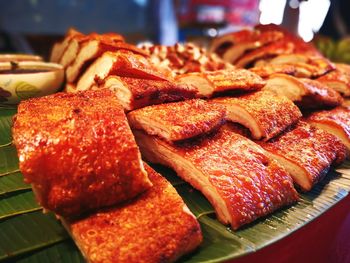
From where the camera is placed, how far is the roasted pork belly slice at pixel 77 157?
1.63 m

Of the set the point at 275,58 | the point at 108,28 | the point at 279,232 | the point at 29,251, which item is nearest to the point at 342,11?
the point at 108,28

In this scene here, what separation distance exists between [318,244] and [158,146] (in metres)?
1.31

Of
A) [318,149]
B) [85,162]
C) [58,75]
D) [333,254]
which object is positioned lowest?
[333,254]

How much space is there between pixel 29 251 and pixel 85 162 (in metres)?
0.55

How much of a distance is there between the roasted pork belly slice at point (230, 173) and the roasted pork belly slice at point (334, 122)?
41.8 inches

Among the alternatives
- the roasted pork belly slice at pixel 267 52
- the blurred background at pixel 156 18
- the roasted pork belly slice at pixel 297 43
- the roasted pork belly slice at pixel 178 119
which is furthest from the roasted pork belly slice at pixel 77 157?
the blurred background at pixel 156 18

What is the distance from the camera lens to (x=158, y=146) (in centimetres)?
230

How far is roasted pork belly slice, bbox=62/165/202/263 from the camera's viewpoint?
154 cm

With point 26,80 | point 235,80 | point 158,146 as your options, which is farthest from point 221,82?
point 26,80

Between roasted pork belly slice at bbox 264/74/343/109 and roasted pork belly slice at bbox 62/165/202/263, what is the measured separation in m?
1.90

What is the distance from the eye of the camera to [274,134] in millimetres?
2590

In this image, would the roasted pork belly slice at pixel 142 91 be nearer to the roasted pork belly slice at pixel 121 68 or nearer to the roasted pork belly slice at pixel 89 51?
the roasted pork belly slice at pixel 121 68

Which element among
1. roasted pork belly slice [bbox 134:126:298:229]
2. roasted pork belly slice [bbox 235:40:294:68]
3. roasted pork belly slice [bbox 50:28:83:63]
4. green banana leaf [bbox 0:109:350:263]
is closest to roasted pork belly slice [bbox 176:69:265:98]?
roasted pork belly slice [bbox 134:126:298:229]

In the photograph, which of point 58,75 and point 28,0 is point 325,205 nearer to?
point 58,75
